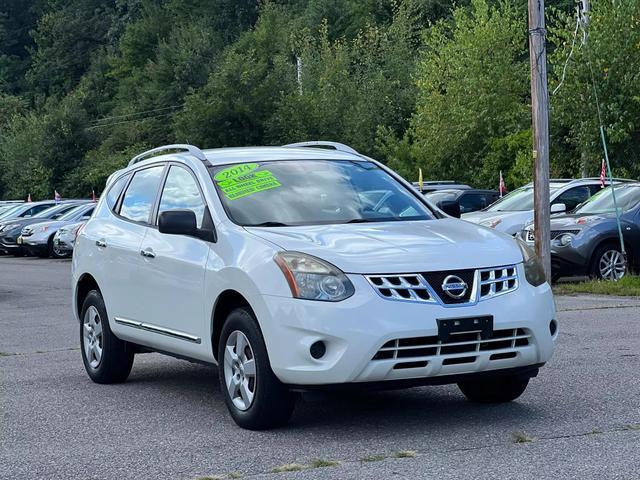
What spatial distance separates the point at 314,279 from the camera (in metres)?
7.00

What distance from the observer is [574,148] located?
113ft

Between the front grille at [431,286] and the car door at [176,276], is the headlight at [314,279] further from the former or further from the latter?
the car door at [176,276]

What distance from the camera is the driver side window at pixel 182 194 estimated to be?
8.33 m

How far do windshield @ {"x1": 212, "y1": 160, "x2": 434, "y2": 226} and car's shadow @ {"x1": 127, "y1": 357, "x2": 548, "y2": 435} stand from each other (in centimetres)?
117

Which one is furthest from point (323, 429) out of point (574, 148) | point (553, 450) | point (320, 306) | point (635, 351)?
point (574, 148)

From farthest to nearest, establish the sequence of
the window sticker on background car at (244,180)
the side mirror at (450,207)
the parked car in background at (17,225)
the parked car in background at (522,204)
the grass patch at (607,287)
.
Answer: the parked car in background at (17,225) < the parked car in background at (522,204) < the grass patch at (607,287) < the side mirror at (450,207) < the window sticker on background car at (244,180)

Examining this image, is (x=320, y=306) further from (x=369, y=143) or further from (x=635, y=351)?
(x=369, y=143)

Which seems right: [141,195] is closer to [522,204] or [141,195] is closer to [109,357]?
[109,357]

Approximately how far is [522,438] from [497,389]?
1.17 metres

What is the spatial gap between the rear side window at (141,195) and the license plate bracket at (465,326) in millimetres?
2953

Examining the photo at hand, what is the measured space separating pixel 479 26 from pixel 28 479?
37727 millimetres

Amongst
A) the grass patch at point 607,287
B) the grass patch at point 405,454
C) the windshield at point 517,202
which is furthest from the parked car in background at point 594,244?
the grass patch at point 405,454

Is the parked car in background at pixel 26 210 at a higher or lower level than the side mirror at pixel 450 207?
lower

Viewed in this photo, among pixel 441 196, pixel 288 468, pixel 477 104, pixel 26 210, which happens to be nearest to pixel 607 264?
pixel 441 196
